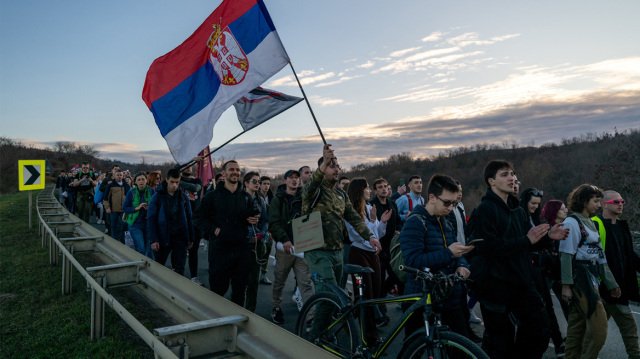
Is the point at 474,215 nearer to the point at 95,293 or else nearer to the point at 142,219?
the point at 95,293

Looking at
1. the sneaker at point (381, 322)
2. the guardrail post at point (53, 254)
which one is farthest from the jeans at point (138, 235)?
the sneaker at point (381, 322)

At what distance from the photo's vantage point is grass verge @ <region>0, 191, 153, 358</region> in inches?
185

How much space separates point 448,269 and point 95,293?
3.66 m

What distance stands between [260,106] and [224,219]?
1.57 meters

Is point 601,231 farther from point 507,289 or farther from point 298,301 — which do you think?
point 298,301

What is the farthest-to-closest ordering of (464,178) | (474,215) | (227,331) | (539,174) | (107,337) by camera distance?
(464,178) < (539,174) < (107,337) < (474,215) < (227,331)

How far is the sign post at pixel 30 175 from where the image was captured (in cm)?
1565

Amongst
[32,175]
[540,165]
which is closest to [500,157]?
[540,165]

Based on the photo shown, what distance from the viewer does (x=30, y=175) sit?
15.8 m

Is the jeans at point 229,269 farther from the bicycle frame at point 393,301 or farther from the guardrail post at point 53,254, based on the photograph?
the guardrail post at point 53,254

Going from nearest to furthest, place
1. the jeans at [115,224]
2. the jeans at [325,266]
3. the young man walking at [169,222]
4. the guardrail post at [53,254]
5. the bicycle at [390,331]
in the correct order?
the bicycle at [390,331], the jeans at [325,266], the young man walking at [169,222], the guardrail post at [53,254], the jeans at [115,224]

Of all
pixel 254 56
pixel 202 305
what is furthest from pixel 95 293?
pixel 254 56

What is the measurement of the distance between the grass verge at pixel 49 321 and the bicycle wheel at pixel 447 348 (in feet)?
9.17

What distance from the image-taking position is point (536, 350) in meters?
3.87
